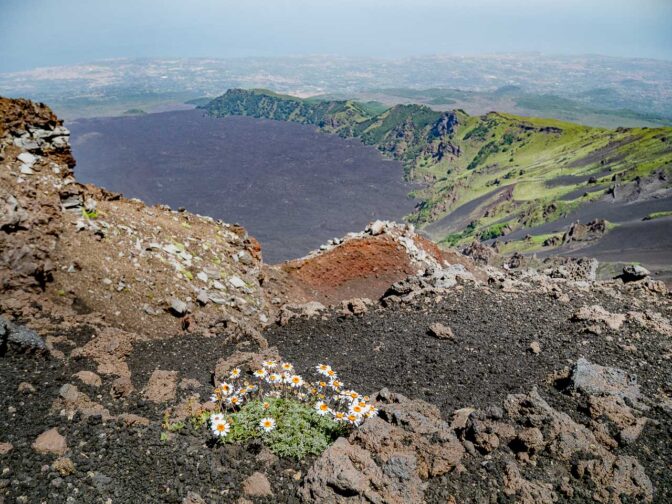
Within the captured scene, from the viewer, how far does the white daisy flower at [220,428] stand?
18.0ft

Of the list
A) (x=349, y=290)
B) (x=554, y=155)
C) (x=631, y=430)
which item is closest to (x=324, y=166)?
(x=554, y=155)

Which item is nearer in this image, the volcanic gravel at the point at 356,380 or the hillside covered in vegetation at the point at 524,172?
the volcanic gravel at the point at 356,380

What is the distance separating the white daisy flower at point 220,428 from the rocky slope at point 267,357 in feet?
0.76

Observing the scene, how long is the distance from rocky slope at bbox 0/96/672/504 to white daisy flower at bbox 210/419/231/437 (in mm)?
231

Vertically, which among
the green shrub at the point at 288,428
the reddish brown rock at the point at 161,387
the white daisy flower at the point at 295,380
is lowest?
the reddish brown rock at the point at 161,387

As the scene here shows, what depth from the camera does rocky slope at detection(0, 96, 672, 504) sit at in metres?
5.03

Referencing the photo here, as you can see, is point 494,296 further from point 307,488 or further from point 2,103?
point 2,103

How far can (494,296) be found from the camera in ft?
38.7

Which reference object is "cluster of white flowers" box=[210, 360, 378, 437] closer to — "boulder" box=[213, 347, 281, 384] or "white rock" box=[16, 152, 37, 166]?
"boulder" box=[213, 347, 281, 384]

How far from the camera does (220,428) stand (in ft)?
18.4

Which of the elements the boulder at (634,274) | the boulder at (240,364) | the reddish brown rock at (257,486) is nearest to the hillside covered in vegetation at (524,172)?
the boulder at (634,274)

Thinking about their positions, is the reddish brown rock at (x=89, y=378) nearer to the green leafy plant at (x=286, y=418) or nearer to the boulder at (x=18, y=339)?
the boulder at (x=18, y=339)

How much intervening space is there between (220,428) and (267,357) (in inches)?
101

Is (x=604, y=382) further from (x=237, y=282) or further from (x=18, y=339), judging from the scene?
(x=237, y=282)
